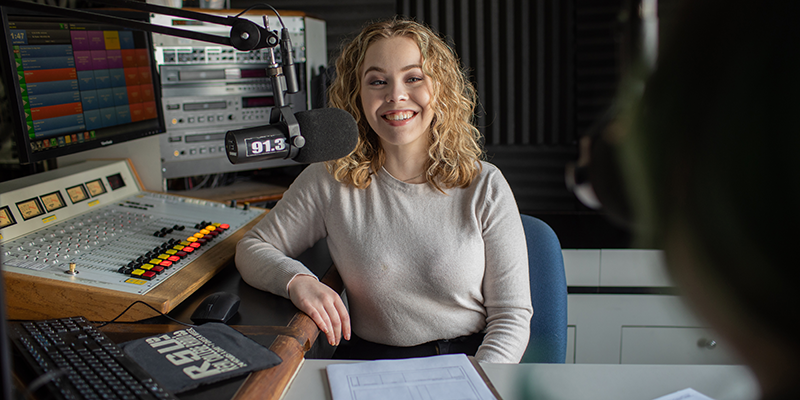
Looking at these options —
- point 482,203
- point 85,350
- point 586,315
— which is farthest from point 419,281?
point 586,315

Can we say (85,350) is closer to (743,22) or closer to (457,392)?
(457,392)

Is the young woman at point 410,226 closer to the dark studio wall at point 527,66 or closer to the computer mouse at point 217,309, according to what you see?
the computer mouse at point 217,309

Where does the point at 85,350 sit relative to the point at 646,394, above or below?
above

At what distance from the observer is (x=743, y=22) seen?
5.6 inches

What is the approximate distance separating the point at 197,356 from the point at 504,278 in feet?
2.41

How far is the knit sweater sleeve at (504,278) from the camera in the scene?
4.14 ft

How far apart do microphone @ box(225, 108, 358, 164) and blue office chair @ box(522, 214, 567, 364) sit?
710 millimetres

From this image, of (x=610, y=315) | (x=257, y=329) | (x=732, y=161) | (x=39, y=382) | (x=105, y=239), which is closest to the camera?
(x=732, y=161)

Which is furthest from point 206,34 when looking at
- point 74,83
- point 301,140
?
point 74,83

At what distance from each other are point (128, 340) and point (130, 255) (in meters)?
0.31

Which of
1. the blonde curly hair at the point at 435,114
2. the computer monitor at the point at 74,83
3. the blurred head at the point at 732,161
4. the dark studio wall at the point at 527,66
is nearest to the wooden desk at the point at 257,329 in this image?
the blonde curly hair at the point at 435,114

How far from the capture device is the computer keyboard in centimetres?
75

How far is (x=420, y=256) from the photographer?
1.38m

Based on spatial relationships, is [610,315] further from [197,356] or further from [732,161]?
[732,161]
